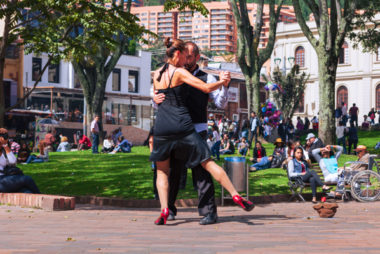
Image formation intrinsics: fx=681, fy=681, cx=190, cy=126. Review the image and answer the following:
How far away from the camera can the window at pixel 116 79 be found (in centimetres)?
6081

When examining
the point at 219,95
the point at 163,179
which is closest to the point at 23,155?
the point at 163,179

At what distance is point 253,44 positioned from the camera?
95.0 ft

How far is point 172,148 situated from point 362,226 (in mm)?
2199

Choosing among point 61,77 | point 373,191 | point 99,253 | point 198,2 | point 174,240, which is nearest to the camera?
point 99,253

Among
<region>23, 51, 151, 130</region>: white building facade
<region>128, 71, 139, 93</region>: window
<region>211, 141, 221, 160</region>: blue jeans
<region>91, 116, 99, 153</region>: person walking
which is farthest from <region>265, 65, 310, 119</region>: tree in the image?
<region>211, 141, 221, 160</region>: blue jeans

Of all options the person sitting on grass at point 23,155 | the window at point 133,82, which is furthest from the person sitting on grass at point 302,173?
the window at point 133,82

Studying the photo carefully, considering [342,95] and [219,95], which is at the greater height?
[342,95]

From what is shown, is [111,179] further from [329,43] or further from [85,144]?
[85,144]

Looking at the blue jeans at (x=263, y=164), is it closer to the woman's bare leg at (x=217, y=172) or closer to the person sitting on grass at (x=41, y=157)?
the person sitting on grass at (x=41, y=157)

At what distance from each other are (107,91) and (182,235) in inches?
2101

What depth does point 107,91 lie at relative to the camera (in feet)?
193

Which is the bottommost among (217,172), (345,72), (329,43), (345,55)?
(217,172)

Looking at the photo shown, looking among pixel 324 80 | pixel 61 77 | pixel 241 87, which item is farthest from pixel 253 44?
pixel 241 87

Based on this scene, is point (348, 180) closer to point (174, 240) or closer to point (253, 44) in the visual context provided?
point (174, 240)
